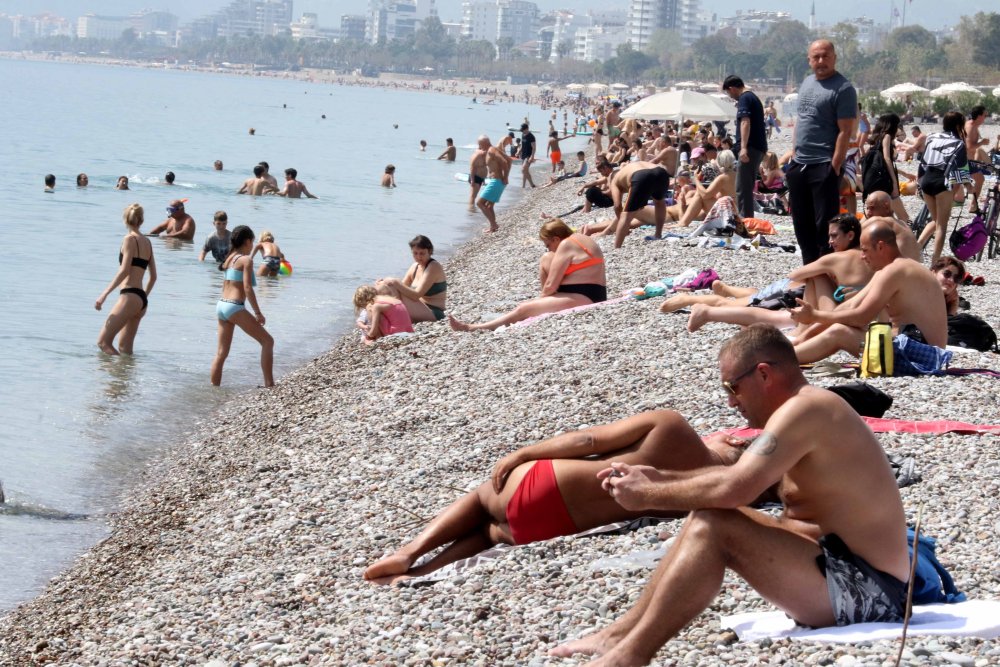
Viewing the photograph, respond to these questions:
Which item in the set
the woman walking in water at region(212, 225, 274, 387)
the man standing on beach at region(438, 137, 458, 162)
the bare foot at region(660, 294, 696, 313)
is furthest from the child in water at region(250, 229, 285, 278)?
the man standing on beach at region(438, 137, 458, 162)

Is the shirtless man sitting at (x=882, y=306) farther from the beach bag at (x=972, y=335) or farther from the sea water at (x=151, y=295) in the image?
the sea water at (x=151, y=295)

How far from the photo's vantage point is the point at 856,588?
12.0ft

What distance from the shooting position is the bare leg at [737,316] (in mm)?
8352

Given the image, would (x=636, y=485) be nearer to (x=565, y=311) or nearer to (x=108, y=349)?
(x=565, y=311)

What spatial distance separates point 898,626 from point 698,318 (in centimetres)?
490

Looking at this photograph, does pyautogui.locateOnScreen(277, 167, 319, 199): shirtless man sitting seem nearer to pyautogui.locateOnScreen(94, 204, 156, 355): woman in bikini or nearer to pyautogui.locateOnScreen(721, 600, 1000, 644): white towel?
pyautogui.locateOnScreen(94, 204, 156, 355): woman in bikini

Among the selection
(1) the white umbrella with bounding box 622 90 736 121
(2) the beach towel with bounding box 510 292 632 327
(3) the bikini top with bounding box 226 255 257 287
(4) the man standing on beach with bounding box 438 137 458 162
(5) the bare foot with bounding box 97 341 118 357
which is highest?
(1) the white umbrella with bounding box 622 90 736 121

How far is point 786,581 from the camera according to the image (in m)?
3.64

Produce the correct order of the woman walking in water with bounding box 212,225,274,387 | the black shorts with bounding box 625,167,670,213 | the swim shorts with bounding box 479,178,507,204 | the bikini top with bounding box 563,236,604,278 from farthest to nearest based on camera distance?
the swim shorts with bounding box 479,178,507,204 < the black shorts with bounding box 625,167,670,213 < the bikini top with bounding box 563,236,604,278 < the woman walking in water with bounding box 212,225,274,387

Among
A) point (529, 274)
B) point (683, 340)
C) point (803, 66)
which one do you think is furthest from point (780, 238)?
point (803, 66)

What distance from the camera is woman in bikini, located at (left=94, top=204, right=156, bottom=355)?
10.9 meters

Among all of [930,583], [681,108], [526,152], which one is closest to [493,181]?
[681,108]

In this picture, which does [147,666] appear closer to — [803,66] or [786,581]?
[786,581]

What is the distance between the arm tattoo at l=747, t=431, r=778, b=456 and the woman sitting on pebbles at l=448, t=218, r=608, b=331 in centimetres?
657
